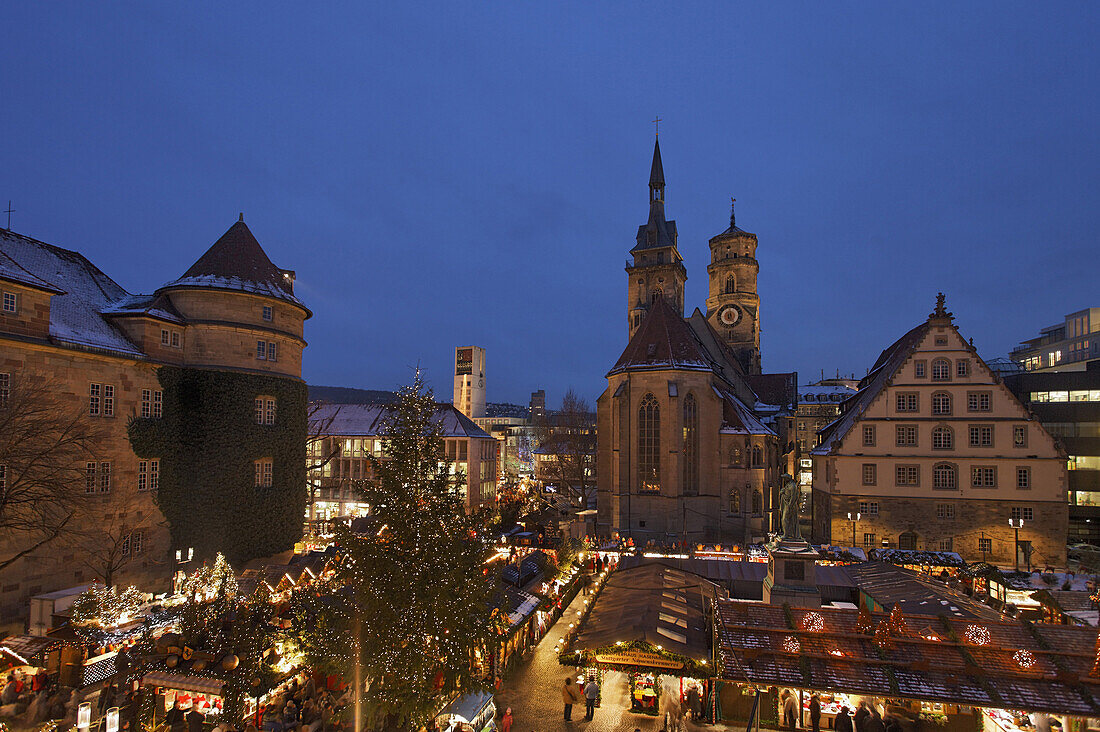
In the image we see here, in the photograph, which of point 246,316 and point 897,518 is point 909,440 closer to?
point 897,518

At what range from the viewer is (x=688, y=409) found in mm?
38750

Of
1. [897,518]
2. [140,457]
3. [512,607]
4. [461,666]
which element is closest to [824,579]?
[512,607]

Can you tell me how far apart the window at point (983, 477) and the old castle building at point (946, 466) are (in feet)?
0.15

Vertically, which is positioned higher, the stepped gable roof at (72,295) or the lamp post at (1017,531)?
the stepped gable roof at (72,295)

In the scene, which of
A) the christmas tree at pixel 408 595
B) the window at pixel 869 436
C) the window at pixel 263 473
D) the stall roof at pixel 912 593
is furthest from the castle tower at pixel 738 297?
the christmas tree at pixel 408 595

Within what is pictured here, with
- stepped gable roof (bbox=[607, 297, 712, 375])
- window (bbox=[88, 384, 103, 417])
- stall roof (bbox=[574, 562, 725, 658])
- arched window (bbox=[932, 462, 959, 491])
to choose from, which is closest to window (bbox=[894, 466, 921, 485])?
arched window (bbox=[932, 462, 959, 491])

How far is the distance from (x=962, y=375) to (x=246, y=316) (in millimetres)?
37480

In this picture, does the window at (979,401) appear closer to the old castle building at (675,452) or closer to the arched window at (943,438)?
the arched window at (943,438)

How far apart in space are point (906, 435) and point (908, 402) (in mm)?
1848

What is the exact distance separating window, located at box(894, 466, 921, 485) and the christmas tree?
1116 inches

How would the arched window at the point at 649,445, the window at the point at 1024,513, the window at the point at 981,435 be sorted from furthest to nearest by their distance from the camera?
the arched window at the point at 649,445 < the window at the point at 981,435 < the window at the point at 1024,513

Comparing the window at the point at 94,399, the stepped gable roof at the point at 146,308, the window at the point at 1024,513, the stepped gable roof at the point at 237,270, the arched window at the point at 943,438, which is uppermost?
the stepped gable roof at the point at 237,270

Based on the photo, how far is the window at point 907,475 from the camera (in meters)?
31.7

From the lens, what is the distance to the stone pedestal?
14297 millimetres
